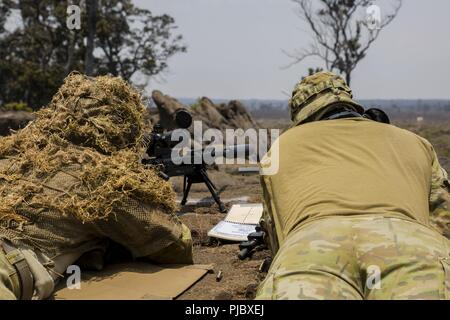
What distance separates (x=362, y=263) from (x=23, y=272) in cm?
176

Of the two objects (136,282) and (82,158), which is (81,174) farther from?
(136,282)

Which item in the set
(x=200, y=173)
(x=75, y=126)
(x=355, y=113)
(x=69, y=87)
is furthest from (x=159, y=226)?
(x=200, y=173)

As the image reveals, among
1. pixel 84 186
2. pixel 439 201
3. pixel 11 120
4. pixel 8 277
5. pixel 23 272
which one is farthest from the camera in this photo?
pixel 11 120

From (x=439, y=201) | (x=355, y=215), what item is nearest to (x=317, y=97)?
(x=439, y=201)

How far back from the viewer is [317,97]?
10.0ft

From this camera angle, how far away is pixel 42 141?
378cm

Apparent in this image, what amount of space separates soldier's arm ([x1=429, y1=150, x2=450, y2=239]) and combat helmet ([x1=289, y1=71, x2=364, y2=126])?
0.51 metres

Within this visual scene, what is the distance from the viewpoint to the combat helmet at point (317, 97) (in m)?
3.00

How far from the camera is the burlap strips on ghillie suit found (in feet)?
11.1

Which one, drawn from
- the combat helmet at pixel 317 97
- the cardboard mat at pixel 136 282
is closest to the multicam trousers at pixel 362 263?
the combat helmet at pixel 317 97

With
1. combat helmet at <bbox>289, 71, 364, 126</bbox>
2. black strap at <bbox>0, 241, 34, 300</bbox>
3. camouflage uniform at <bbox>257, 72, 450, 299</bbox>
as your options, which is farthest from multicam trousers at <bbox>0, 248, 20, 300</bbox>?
combat helmet at <bbox>289, 71, 364, 126</bbox>

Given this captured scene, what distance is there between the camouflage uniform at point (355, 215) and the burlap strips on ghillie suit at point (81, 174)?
97 cm

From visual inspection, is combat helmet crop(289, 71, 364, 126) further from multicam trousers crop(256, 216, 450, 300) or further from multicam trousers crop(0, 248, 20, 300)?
multicam trousers crop(0, 248, 20, 300)
